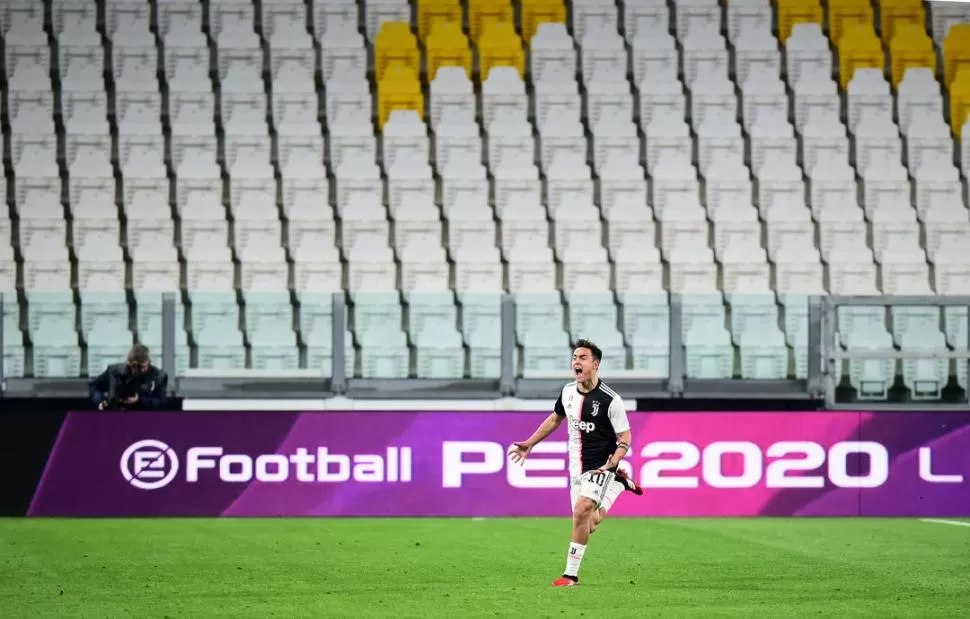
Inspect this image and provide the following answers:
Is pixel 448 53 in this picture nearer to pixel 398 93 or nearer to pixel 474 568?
pixel 398 93

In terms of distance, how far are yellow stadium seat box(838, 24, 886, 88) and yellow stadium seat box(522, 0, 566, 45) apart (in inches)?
159

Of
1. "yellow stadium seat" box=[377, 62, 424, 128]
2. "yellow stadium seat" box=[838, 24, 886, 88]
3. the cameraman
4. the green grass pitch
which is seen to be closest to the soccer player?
the green grass pitch

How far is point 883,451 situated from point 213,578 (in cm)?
770

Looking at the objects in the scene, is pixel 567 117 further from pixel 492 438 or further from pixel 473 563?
pixel 473 563

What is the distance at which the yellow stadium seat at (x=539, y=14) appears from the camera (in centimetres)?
Result: 2050

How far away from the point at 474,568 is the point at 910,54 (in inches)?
535

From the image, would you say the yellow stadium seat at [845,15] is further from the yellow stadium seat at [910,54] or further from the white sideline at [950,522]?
the white sideline at [950,522]

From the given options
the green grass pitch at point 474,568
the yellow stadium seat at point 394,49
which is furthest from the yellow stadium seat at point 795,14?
the green grass pitch at point 474,568

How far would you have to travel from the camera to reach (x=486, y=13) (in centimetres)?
2044

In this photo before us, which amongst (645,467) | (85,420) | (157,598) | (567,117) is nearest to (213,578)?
(157,598)

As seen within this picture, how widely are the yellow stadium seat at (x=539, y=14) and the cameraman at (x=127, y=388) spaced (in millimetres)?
8927

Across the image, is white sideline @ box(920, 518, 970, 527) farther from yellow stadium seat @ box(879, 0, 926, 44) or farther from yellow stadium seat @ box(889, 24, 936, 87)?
yellow stadium seat @ box(879, 0, 926, 44)

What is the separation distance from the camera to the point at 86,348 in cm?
1380

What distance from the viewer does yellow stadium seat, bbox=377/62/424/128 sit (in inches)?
762
